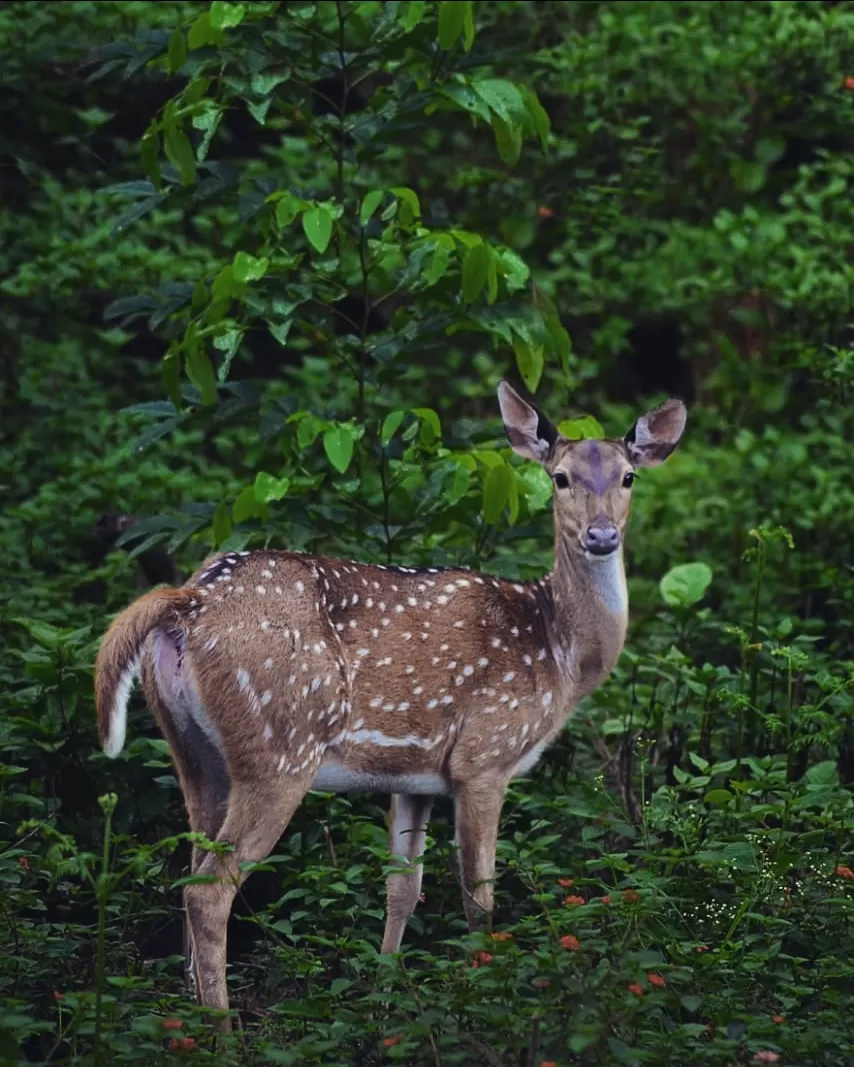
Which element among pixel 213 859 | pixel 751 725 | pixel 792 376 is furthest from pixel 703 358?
pixel 213 859

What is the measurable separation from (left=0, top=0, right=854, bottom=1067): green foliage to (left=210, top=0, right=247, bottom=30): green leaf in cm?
1

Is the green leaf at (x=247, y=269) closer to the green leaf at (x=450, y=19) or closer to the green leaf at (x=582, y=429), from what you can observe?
the green leaf at (x=450, y=19)

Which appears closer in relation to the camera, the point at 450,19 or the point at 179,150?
the point at 450,19

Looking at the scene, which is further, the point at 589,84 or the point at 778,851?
the point at 589,84

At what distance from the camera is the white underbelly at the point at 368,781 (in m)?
6.10

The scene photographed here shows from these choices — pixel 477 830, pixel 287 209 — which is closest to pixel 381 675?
pixel 477 830

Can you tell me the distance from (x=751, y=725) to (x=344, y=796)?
1.64 meters

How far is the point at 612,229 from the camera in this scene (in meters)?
12.0

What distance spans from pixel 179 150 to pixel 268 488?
1.24 meters

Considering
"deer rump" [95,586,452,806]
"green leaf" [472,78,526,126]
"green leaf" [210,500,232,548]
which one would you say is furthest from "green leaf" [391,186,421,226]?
"deer rump" [95,586,452,806]

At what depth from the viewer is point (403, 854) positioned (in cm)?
652

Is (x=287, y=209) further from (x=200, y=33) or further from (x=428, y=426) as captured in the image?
(x=428, y=426)

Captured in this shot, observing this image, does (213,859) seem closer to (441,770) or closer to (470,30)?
(441,770)

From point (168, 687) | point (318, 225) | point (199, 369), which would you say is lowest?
point (168, 687)
